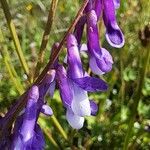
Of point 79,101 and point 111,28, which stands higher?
point 111,28

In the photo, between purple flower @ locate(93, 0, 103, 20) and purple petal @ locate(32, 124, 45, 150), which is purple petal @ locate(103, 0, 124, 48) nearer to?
purple flower @ locate(93, 0, 103, 20)

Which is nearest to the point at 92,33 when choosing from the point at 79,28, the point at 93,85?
the point at 79,28

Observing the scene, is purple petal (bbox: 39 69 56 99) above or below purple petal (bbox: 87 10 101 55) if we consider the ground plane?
below

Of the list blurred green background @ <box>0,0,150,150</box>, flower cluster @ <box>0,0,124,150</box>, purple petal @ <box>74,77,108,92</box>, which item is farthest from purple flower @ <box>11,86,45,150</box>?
blurred green background @ <box>0,0,150,150</box>

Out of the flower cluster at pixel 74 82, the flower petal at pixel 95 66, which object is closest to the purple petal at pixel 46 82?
the flower cluster at pixel 74 82

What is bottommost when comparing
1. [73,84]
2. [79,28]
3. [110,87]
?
[110,87]

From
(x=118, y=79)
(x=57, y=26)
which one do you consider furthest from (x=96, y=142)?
(x=57, y=26)

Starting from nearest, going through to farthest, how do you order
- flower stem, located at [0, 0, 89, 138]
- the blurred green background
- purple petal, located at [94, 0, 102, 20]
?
flower stem, located at [0, 0, 89, 138] < purple petal, located at [94, 0, 102, 20] < the blurred green background

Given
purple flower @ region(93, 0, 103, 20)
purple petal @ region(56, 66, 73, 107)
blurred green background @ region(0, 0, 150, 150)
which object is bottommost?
blurred green background @ region(0, 0, 150, 150)

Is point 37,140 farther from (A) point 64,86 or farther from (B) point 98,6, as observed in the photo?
(B) point 98,6
